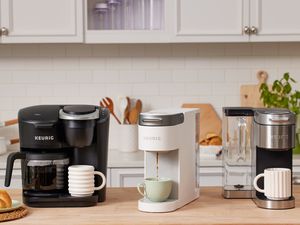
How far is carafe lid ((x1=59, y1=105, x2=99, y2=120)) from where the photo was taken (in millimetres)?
2969

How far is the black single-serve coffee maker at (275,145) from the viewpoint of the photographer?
287 centimetres

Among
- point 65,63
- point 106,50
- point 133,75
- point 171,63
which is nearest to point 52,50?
point 65,63

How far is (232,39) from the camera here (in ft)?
15.9

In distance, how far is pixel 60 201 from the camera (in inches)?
115

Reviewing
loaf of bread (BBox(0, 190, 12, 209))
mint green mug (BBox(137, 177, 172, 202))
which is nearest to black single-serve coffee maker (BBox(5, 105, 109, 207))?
loaf of bread (BBox(0, 190, 12, 209))

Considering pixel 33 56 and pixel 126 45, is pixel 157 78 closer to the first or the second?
pixel 126 45

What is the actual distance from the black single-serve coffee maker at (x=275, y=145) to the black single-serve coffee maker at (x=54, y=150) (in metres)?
0.66

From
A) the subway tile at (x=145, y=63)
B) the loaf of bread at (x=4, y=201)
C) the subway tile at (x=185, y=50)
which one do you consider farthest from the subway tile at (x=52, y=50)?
the loaf of bread at (x=4, y=201)

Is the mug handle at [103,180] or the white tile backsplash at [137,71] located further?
the white tile backsplash at [137,71]

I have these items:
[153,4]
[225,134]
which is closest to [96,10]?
[153,4]

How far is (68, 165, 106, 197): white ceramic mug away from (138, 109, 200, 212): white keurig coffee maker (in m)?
0.21

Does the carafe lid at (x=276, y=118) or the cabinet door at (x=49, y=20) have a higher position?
the cabinet door at (x=49, y=20)

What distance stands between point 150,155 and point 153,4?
2.16m

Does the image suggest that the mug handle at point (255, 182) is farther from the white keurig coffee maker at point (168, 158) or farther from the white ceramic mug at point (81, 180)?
the white ceramic mug at point (81, 180)
